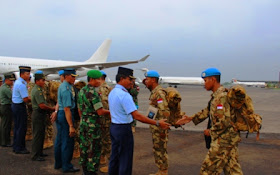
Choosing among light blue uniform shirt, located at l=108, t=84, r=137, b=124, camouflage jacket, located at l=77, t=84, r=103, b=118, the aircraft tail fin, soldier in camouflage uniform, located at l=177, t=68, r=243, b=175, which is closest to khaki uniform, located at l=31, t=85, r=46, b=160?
camouflage jacket, located at l=77, t=84, r=103, b=118

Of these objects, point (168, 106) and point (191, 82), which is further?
point (191, 82)

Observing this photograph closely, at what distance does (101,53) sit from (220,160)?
31734 millimetres

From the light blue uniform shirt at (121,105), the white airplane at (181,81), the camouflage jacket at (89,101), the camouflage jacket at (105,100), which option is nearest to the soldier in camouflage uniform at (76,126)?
the camouflage jacket at (105,100)

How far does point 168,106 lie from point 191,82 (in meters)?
56.8

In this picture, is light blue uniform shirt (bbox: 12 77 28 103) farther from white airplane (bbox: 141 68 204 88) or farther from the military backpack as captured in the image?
white airplane (bbox: 141 68 204 88)

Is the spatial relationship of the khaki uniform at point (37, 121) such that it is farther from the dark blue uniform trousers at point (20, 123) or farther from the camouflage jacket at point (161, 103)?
the camouflage jacket at point (161, 103)

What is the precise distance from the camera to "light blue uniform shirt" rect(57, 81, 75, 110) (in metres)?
4.14

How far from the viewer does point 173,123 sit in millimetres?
4305

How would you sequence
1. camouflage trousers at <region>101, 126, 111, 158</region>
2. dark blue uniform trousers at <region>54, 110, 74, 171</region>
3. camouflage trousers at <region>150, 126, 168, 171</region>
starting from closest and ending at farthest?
1. camouflage trousers at <region>150, 126, 168, 171</region>
2. dark blue uniform trousers at <region>54, 110, 74, 171</region>
3. camouflage trousers at <region>101, 126, 111, 158</region>

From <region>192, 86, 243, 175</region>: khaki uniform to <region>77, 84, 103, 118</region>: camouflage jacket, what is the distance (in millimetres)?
1726

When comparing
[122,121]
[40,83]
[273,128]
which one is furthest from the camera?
[273,128]

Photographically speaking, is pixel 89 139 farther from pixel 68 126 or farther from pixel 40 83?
pixel 40 83

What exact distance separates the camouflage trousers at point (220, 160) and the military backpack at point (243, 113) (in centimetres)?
31

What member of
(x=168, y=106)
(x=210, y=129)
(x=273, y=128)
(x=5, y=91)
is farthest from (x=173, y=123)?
(x=273, y=128)
